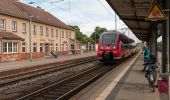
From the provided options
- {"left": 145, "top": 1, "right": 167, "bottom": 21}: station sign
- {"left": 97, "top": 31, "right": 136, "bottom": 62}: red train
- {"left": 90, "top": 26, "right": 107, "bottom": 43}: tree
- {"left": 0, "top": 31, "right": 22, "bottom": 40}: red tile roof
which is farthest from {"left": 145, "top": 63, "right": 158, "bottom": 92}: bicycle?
{"left": 90, "top": 26, "right": 107, "bottom": 43}: tree

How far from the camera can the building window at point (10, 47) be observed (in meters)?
45.0

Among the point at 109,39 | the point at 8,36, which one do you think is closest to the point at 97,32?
the point at 8,36

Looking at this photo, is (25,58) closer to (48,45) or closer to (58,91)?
(48,45)

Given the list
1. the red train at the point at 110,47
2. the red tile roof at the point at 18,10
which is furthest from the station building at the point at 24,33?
the red train at the point at 110,47

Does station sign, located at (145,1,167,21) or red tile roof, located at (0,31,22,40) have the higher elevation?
red tile roof, located at (0,31,22,40)

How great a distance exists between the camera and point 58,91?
1442 cm

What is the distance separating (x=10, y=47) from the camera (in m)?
46.5

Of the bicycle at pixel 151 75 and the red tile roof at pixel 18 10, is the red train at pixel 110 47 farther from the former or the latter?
the red tile roof at pixel 18 10

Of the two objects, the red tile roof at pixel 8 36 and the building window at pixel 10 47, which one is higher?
the red tile roof at pixel 8 36

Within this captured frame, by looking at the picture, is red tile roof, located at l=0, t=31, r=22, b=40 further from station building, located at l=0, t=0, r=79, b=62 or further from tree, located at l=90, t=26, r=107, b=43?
tree, located at l=90, t=26, r=107, b=43

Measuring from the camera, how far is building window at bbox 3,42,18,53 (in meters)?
45.0

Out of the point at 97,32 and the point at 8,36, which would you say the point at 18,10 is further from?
the point at 97,32

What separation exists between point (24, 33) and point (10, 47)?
7.19 meters

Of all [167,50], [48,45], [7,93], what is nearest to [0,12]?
[48,45]
